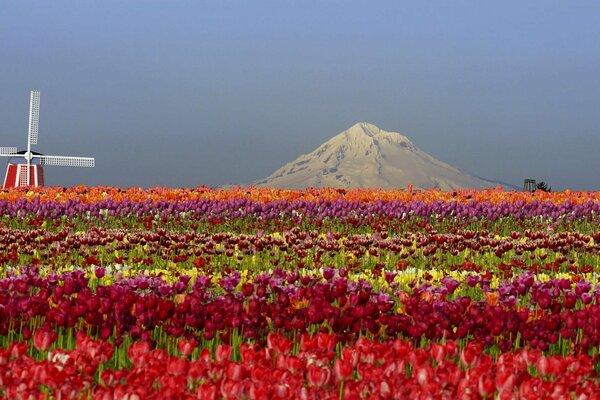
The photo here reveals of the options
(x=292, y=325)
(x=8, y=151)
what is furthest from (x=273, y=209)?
(x=8, y=151)

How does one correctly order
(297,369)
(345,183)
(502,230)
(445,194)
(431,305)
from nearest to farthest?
1. (297,369)
2. (431,305)
3. (502,230)
4. (445,194)
5. (345,183)

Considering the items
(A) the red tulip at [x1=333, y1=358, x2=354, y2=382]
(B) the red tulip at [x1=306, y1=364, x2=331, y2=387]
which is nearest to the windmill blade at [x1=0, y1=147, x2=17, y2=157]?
(A) the red tulip at [x1=333, y1=358, x2=354, y2=382]

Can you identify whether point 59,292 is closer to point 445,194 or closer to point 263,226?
point 263,226

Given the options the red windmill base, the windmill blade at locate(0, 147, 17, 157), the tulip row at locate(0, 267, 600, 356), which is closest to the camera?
the tulip row at locate(0, 267, 600, 356)

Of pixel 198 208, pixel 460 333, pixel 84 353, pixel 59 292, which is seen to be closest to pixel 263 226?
pixel 198 208

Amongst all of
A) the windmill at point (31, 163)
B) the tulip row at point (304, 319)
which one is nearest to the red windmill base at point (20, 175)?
the windmill at point (31, 163)

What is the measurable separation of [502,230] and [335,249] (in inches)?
395

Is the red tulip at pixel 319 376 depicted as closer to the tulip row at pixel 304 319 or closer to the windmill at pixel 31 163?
the tulip row at pixel 304 319

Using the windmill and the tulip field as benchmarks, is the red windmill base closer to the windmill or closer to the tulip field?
the windmill

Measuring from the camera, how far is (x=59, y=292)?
27.8 feet

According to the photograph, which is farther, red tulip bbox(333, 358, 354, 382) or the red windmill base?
the red windmill base

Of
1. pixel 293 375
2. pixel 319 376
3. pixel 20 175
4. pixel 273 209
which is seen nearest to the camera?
pixel 319 376

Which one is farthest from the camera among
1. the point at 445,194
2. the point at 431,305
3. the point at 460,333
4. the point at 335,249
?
the point at 445,194

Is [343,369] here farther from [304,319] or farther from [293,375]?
[304,319]
